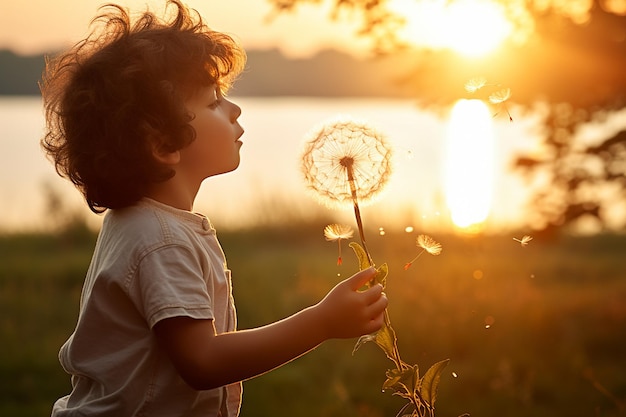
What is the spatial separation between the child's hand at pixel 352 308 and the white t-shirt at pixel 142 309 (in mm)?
310

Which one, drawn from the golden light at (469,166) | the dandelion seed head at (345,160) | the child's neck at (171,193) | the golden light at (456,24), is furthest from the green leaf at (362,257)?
the golden light at (469,166)

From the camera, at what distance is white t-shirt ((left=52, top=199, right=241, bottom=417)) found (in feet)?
8.42

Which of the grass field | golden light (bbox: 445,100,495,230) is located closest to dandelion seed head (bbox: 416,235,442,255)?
the grass field

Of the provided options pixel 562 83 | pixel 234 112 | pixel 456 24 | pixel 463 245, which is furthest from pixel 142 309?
pixel 463 245

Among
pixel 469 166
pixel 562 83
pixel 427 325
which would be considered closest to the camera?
pixel 562 83

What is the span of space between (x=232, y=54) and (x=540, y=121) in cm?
356

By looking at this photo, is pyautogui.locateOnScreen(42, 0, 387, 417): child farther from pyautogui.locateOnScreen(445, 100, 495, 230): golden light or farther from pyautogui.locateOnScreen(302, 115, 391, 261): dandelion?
pyautogui.locateOnScreen(445, 100, 495, 230): golden light

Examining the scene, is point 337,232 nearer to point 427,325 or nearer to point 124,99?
point 124,99

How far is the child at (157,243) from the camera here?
2.56 metres

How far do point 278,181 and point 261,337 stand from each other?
1007 centimetres

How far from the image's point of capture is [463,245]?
31.4 ft

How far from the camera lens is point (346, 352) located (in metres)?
6.62

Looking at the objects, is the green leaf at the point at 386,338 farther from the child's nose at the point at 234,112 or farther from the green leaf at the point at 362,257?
Result: the child's nose at the point at 234,112

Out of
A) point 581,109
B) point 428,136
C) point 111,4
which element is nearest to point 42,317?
point 581,109
